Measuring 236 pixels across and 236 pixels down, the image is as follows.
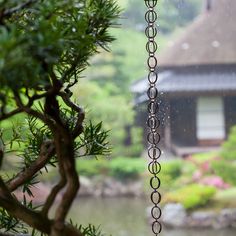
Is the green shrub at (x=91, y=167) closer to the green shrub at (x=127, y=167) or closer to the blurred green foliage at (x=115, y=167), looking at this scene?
the blurred green foliage at (x=115, y=167)

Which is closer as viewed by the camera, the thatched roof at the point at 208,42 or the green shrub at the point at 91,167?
the thatched roof at the point at 208,42

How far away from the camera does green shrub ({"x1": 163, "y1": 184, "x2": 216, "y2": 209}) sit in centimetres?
329

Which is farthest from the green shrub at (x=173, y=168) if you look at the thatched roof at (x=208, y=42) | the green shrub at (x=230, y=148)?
the thatched roof at (x=208, y=42)

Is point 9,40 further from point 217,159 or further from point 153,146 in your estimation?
point 217,159

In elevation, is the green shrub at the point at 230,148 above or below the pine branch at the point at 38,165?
above

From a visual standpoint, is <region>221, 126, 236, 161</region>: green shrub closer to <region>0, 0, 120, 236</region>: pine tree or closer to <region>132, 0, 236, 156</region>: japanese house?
<region>132, 0, 236, 156</region>: japanese house

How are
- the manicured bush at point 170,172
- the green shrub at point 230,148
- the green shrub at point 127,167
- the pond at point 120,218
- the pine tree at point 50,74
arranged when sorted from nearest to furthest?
the pine tree at point 50,74, the pond at point 120,218, the green shrub at point 230,148, the manicured bush at point 170,172, the green shrub at point 127,167

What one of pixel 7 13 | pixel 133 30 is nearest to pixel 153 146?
pixel 7 13

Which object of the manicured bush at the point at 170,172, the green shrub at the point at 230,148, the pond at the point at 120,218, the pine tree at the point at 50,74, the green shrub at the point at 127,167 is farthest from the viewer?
the green shrub at the point at 127,167

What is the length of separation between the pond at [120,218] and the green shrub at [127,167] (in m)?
0.42

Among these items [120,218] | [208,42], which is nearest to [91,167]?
[120,218]

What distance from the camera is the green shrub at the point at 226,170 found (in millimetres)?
3289

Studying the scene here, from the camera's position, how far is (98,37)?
17.3 inches

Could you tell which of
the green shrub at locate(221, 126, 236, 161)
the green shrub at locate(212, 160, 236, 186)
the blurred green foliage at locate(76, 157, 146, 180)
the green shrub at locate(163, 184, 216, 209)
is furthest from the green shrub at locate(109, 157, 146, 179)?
the green shrub at locate(221, 126, 236, 161)
